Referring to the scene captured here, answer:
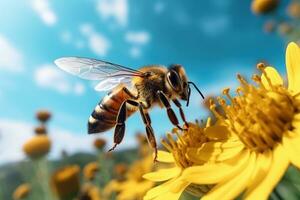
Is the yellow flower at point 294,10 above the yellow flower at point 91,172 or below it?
above

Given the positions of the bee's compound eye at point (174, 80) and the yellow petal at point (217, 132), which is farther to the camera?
the bee's compound eye at point (174, 80)

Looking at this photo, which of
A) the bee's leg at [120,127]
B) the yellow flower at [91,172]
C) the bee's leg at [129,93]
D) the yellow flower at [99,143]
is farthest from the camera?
the yellow flower at [99,143]

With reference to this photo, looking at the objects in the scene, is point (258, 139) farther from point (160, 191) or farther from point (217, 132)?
point (160, 191)

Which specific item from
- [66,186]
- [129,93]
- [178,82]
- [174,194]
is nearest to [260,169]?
[174,194]

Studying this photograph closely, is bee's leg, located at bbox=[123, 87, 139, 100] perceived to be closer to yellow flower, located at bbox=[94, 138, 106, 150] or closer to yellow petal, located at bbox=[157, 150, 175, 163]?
yellow petal, located at bbox=[157, 150, 175, 163]

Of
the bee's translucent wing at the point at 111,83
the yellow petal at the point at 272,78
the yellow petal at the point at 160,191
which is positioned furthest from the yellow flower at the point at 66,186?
the yellow petal at the point at 272,78

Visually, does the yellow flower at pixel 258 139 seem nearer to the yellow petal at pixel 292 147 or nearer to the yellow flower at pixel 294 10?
the yellow petal at pixel 292 147

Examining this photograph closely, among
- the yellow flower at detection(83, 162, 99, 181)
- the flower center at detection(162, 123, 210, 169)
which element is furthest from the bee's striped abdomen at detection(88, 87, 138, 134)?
the yellow flower at detection(83, 162, 99, 181)
